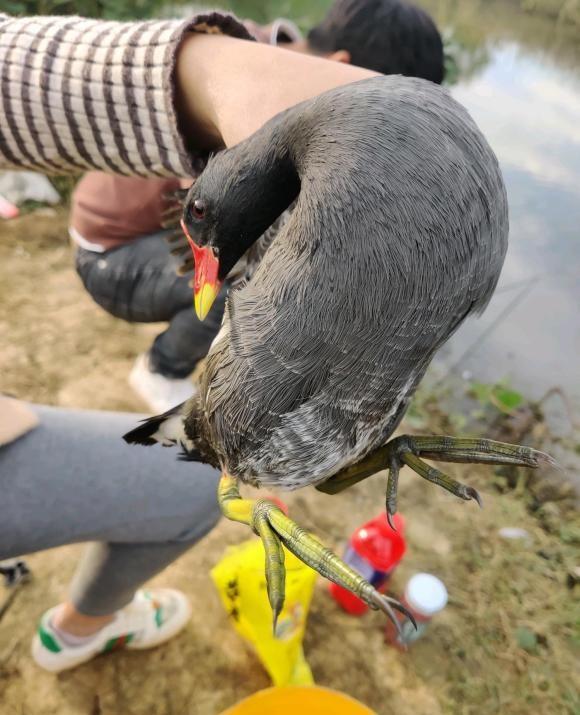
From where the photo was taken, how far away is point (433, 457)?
68 cm

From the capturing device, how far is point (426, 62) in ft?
6.27

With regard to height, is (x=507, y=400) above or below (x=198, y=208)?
below

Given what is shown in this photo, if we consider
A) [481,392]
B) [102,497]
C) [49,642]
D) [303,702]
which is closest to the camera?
[102,497]

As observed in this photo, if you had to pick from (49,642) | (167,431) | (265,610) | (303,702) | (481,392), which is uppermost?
(167,431)

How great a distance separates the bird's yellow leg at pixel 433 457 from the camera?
2.06 ft

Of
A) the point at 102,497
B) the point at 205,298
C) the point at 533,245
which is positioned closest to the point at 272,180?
the point at 205,298

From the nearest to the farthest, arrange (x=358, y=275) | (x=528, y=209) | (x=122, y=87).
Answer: (x=358, y=275) < (x=122, y=87) < (x=528, y=209)

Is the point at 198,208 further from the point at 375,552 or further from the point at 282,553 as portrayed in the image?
the point at 375,552

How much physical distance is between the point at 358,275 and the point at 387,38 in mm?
1713

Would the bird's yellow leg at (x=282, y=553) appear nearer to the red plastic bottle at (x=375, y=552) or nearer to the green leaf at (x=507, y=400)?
the red plastic bottle at (x=375, y=552)

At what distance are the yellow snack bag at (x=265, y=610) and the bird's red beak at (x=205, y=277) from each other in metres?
0.97

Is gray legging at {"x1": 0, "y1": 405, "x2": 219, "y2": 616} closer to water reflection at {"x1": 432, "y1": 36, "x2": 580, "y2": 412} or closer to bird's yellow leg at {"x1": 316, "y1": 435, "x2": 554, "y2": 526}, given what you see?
bird's yellow leg at {"x1": 316, "y1": 435, "x2": 554, "y2": 526}

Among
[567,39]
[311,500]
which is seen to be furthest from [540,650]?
[567,39]

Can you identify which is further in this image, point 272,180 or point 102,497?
point 102,497
